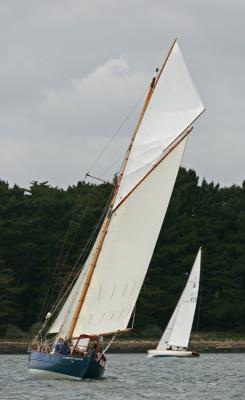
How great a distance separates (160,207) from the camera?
75188 mm

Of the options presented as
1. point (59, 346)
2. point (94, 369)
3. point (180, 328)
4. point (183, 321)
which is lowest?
point (94, 369)

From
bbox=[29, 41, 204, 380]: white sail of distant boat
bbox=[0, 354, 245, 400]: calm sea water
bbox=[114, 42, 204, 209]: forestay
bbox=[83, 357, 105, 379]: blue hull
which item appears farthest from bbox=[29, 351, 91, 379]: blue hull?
bbox=[114, 42, 204, 209]: forestay

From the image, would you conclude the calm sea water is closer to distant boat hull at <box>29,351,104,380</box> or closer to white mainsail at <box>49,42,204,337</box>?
distant boat hull at <box>29,351,104,380</box>

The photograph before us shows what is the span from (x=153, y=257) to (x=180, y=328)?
26.9 m

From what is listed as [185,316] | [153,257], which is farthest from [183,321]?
[153,257]

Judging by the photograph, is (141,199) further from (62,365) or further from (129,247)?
(62,365)

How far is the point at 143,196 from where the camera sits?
75125 millimetres

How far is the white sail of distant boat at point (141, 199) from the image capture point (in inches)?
2955

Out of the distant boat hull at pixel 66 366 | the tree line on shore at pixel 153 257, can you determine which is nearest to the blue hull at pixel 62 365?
the distant boat hull at pixel 66 366

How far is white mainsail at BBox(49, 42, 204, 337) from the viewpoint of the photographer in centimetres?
7506

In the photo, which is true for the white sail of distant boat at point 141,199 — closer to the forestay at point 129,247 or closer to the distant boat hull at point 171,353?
the forestay at point 129,247

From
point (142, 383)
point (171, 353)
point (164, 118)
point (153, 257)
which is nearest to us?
point (164, 118)

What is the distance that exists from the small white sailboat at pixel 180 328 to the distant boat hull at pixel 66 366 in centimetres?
4393

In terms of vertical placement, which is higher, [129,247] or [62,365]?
[129,247]
